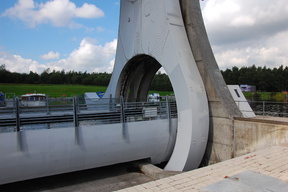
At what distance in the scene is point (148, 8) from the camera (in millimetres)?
10766

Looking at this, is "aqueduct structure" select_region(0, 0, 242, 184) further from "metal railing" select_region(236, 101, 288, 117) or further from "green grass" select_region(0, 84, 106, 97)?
"green grass" select_region(0, 84, 106, 97)

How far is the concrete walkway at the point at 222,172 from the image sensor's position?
3633mm

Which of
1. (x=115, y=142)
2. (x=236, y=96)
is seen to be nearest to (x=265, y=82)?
(x=236, y=96)

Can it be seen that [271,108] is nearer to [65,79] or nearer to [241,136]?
[241,136]

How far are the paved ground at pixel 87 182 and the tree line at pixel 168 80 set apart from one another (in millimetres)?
54852

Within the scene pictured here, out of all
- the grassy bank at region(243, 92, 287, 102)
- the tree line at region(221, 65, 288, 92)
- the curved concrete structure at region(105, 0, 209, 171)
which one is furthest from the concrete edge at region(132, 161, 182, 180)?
the tree line at region(221, 65, 288, 92)

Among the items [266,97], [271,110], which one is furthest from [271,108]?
[266,97]

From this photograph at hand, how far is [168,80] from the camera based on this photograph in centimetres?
6894

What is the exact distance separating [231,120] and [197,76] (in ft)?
Result: 6.96

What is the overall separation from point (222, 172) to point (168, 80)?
65.4m

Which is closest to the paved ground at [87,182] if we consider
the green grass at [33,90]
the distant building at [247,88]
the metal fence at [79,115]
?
the metal fence at [79,115]

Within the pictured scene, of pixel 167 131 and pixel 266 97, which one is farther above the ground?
pixel 266 97

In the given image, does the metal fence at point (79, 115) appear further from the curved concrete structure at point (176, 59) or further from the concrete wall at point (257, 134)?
the concrete wall at point (257, 134)

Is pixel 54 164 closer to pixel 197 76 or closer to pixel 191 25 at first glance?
pixel 197 76
